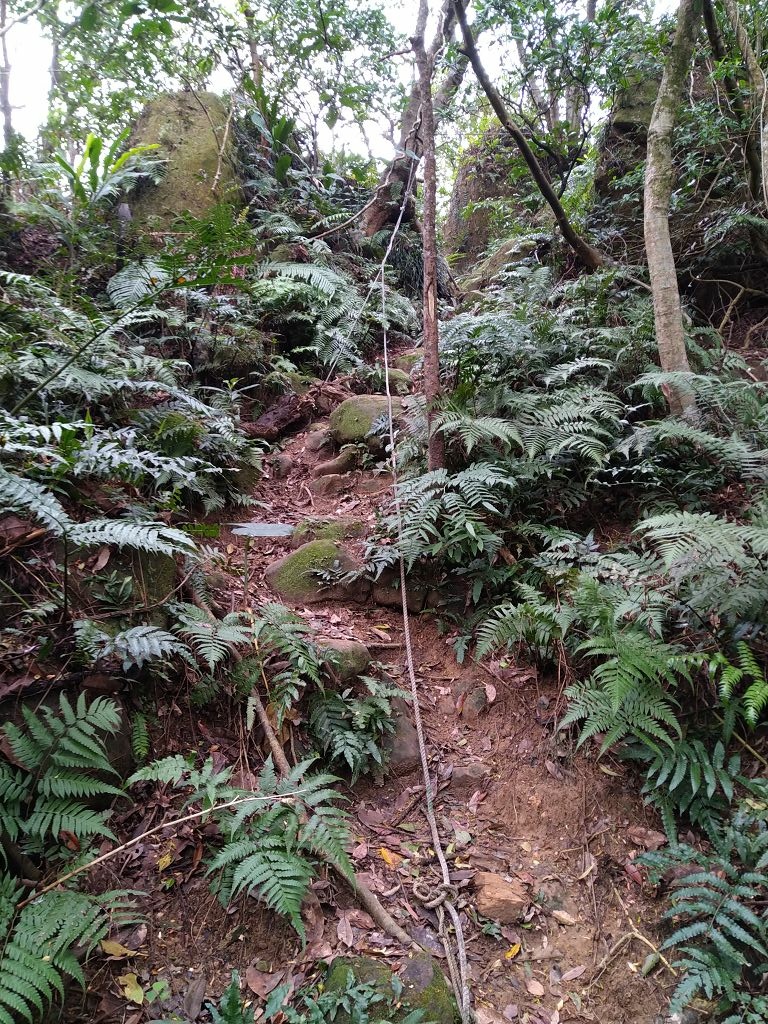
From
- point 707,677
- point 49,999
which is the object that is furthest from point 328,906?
point 707,677

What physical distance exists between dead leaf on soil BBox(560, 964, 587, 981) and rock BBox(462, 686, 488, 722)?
48.9 inches

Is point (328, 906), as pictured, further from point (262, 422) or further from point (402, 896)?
point (262, 422)

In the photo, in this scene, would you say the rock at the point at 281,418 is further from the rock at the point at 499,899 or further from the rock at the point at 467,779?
the rock at the point at 499,899

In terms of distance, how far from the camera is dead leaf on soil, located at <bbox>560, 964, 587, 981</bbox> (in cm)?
223

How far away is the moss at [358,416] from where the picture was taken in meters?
5.40

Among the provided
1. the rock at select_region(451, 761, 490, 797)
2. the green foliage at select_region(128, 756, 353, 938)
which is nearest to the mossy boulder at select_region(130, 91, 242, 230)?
the green foliage at select_region(128, 756, 353, 938)

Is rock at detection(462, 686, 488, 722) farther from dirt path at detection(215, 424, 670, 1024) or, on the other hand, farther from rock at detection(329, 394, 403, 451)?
rock at detection(329, 394, 403, 451)

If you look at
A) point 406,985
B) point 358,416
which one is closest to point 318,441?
point 358,416

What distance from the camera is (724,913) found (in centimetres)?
205

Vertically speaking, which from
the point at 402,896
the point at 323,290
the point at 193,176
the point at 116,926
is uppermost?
the point at 193,176

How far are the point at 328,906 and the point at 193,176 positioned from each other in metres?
8.02

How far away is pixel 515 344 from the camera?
4617 millimetres

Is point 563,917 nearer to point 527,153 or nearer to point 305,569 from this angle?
point 305,569

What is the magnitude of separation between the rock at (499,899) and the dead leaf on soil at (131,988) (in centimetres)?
141
